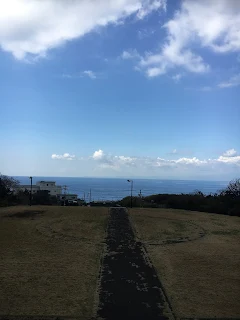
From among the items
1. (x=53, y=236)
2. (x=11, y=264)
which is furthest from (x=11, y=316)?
(x=53, y=236)

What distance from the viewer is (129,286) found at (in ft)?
28.6

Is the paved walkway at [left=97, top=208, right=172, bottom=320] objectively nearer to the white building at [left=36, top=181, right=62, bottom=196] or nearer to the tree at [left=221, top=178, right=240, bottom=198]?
the tree at [left=221, top=178, right=240, bottom=198]

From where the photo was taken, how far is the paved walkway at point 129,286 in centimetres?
711

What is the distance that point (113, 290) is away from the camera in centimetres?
843

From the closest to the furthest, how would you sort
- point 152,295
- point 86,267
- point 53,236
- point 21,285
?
point 152,295, point 21,285, point 86,267, point 53,236

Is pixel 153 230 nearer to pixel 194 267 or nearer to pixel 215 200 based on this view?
pixel 194 267

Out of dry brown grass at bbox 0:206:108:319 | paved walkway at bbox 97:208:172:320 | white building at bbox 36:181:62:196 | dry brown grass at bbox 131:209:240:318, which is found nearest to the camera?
paved walkway at bbox 97:208:172:320

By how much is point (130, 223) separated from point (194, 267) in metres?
9.16

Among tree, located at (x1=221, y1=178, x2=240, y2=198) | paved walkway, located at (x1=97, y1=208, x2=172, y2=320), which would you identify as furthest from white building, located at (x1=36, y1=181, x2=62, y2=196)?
paved walkway, located at (x1=97, y1=208, x2=172, y2=320)

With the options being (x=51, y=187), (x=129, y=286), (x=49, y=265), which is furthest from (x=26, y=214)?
(x=51, y=187)

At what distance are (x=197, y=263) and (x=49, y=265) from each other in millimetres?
5073

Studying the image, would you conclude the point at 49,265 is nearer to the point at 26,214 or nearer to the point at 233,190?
the point at 26,214

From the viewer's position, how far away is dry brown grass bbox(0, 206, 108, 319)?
752 cm

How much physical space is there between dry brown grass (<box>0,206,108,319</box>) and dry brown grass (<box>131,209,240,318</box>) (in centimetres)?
219
